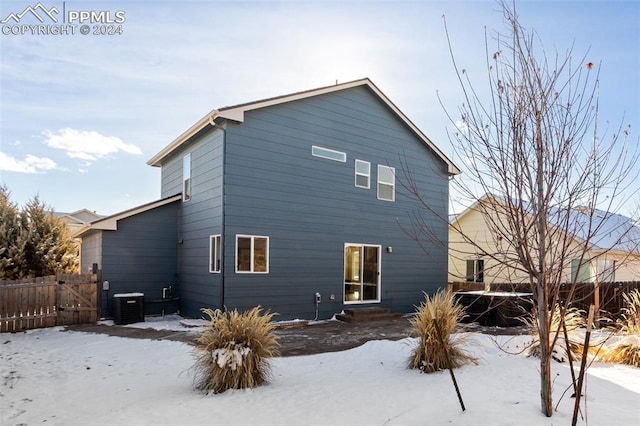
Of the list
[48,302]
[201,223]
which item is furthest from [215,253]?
[48,302]

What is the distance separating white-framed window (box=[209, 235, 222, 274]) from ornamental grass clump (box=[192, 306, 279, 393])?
534 cm

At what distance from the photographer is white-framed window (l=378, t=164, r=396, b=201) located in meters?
13.6

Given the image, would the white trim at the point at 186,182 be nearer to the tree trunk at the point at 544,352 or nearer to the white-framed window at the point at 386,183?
the white-framed window at the point at 386,183

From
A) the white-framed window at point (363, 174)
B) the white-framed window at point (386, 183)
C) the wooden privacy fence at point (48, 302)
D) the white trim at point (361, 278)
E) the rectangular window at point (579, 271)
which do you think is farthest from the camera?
the white-framed window at point (386, 183)

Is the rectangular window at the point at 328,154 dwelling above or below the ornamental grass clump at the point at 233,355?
above

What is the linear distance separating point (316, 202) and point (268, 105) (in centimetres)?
297

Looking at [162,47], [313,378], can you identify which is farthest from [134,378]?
[162,47]

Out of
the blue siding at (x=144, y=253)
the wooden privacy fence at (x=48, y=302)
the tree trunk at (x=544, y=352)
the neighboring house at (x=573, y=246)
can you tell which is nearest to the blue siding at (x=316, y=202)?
the neighboring house at (x=573, y=246)

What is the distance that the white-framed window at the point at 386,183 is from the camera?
44.5ft

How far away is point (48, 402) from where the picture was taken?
504 cm

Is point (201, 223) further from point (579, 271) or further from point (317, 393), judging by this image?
point (579, 271)

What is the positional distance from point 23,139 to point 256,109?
6.57m

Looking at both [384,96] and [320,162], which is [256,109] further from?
[384,96]

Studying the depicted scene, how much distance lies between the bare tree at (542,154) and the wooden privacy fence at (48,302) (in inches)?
419
